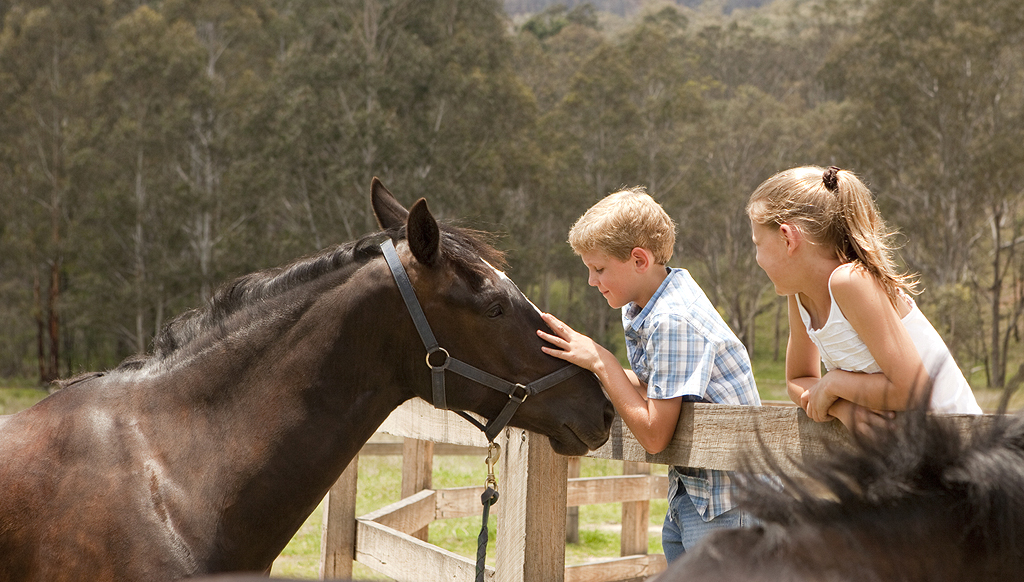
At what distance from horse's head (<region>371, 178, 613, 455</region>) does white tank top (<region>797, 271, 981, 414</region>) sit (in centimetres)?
77

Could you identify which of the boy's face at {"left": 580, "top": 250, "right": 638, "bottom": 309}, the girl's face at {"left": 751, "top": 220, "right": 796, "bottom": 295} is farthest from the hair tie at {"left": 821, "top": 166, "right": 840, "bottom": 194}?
the boy's face at {"left": 580, "top": 250, "right": 638, "bottom": 309}

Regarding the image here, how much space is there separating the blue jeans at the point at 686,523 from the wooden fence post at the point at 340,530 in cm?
185

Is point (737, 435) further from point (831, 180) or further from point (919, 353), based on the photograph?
point (831, 180)

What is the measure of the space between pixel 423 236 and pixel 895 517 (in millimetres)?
1548

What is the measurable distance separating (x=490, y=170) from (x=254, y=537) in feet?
86.0

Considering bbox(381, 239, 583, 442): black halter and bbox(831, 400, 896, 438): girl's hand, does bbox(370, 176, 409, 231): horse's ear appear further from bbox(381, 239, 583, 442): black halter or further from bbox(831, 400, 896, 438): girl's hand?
bbox(831, 400, 896, 438): girl's hand

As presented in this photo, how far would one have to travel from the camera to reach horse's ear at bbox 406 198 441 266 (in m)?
2.36

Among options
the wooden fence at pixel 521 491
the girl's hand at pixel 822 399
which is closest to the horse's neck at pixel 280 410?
the wooden fence at pixel 521 491

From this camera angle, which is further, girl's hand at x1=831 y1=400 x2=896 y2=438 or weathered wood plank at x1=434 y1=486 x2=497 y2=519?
weathered wood plank at x1=434 y1=486 x2=497 y2=519

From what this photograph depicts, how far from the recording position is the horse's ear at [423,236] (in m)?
2.36

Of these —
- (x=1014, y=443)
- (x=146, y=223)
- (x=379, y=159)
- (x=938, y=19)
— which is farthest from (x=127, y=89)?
(x=1014, y=443)

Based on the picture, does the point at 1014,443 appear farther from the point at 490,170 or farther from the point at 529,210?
the point at 529,210

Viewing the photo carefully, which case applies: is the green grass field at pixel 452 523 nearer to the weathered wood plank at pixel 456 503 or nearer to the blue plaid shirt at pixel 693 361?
the weathered wood plank at pixel 456 503

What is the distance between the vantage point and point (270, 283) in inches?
101
